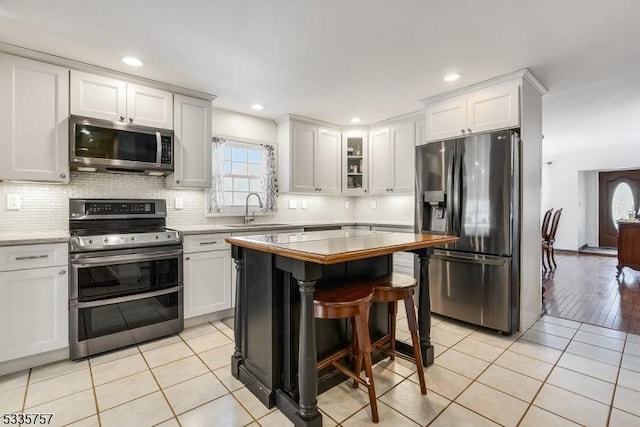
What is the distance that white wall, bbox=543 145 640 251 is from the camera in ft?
22.9

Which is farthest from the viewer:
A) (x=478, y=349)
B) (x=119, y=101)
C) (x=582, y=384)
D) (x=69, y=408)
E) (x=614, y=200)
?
(x=614, y=200)

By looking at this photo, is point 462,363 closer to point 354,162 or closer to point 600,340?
point 600,340

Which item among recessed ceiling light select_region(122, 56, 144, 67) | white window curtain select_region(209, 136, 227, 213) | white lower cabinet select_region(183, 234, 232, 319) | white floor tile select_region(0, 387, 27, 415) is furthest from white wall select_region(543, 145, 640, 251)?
white floor tile select_region(0, 387, 27, 415)

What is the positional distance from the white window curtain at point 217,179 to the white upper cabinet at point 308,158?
0.82 m

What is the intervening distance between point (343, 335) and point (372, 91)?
2.50 m

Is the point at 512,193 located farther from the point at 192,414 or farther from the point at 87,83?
the point at 87,83

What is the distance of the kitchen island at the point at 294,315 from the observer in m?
1.63

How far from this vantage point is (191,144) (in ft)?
10.9

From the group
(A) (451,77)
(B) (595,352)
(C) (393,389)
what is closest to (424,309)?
(C) (393,389)

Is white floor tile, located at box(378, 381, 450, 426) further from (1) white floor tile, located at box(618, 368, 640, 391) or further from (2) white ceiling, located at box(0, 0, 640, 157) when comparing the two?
(2) white ceiling, located at box(0, 0, 640, 157)

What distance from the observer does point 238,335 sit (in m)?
2.22

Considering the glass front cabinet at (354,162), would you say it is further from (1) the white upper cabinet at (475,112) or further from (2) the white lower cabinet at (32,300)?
(2) the white lower cabinet at (32,300)

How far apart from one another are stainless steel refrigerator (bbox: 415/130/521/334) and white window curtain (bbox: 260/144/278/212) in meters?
1.98

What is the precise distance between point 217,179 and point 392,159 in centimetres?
236
